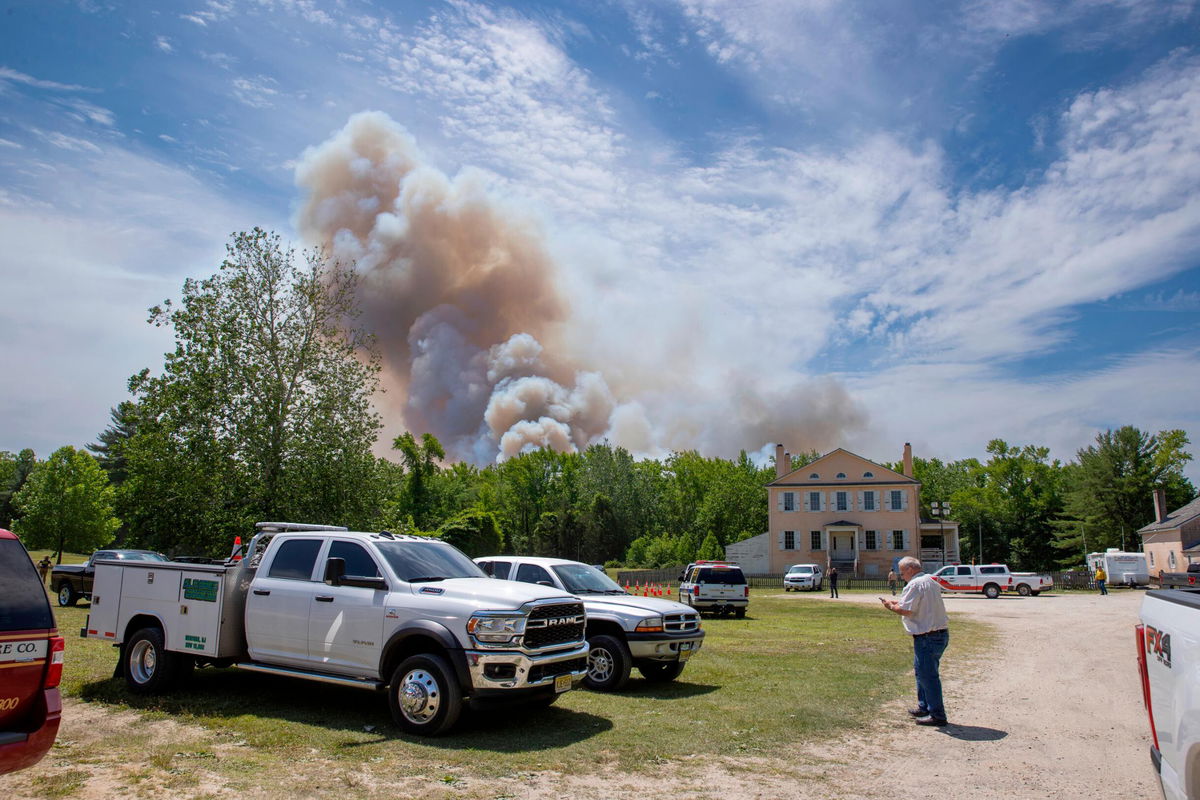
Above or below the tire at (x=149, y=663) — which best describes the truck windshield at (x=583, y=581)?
above

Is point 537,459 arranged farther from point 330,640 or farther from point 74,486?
point 330,640

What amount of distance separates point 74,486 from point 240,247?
106ft

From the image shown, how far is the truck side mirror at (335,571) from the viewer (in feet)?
27.7

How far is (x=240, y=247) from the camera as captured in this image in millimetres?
28297

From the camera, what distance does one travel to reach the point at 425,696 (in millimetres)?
7711

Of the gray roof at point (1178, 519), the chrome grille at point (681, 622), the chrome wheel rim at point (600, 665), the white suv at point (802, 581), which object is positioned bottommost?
the white suv at point (802, 581)

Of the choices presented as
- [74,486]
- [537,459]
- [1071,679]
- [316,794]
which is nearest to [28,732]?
[316,794]

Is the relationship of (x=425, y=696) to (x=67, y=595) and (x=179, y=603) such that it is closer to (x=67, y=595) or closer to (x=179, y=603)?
(x=179, y=603)

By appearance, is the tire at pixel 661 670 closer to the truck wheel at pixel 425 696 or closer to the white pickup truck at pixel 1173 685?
the truck wheel at pixel 425 696

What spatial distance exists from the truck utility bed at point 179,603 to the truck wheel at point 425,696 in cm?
238

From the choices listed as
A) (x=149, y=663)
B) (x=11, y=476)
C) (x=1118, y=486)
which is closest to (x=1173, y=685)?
(x=149, y=663)

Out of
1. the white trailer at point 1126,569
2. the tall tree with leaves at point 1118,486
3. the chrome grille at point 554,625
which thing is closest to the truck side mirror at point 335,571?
the chrome grille at point 554,625

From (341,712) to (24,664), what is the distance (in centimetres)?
454

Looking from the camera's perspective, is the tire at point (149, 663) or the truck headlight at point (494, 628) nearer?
the truck headlight at point (494, 628)
